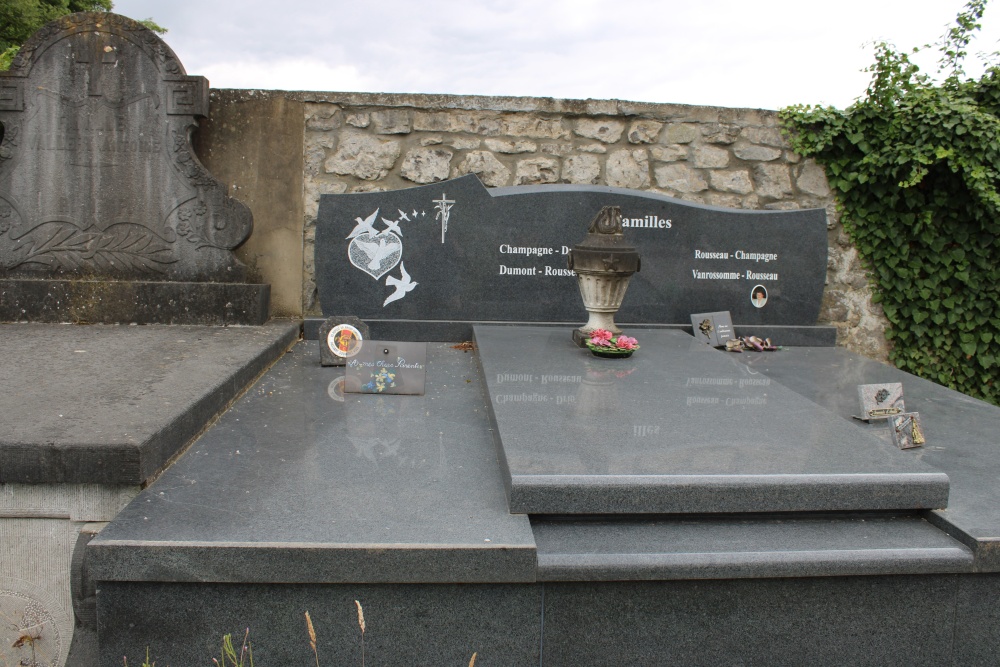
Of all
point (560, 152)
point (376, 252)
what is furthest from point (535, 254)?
point (376, 252)

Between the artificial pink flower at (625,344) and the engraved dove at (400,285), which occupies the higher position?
the engraved dove at (400,285)

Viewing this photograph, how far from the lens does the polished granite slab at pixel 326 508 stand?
204 cm

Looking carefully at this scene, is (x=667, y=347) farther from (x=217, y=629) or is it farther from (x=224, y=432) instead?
(x=217, y=629)

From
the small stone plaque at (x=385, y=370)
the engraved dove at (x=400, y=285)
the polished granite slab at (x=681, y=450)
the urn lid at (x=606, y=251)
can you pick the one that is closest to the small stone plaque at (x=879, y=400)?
the polished granite slab at (x=681, y=450)

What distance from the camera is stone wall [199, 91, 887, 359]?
16.3 ft

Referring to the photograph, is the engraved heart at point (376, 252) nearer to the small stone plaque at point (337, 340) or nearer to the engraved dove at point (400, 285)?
the engraved dove at point (400, 285)

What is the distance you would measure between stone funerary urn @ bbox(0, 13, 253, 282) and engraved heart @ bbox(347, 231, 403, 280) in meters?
0.86

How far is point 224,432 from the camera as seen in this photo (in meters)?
2.96

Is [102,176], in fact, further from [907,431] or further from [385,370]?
[907,431]

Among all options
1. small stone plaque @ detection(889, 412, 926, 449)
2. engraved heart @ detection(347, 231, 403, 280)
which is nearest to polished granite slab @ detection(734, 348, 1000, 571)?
small stone plaque @ detection(889, 412, 926, 449)

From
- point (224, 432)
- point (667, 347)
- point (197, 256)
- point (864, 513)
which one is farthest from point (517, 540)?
point (197, 256)

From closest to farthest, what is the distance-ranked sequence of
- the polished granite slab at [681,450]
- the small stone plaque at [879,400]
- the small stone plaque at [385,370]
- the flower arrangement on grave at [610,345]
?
the polished granite slab at [681,450] < the small stone plaque at [879,400] < the small stone plaque at [385,370] < the flower arrangement on grave at [610,345]

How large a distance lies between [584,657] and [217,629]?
103 centimetres

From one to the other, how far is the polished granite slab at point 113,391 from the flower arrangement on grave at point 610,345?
172 centimetres
